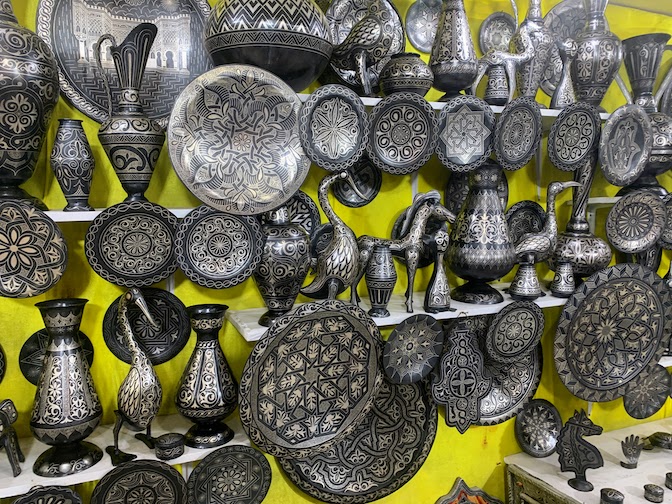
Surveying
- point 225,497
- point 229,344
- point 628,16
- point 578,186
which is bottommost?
point 225,497

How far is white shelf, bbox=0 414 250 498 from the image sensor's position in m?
1.00

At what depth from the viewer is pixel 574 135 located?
1.51 meters

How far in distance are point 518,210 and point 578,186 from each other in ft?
0.66

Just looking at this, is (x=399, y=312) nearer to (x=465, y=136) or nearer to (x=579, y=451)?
(x=465, y=136)

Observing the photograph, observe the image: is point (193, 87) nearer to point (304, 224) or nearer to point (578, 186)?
point (304, 224)

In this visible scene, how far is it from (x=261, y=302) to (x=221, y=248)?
29cm

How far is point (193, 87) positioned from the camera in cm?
112

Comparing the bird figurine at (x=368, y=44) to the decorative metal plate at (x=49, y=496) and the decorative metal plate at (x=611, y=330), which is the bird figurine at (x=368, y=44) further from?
the decorative metal plate at (x=49, y=496)

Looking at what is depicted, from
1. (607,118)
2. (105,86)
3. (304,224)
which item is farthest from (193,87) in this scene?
(607,118)

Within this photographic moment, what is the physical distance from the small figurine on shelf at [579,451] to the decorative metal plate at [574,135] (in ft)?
2.68

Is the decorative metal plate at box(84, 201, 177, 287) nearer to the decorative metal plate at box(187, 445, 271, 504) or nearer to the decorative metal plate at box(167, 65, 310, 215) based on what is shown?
the decorative metal plate at box(167, 65, 310, 215)

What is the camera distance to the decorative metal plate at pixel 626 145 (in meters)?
1.53

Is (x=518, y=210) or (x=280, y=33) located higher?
(x=280, y=33)

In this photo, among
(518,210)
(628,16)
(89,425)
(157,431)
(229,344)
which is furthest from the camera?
(628,16)
